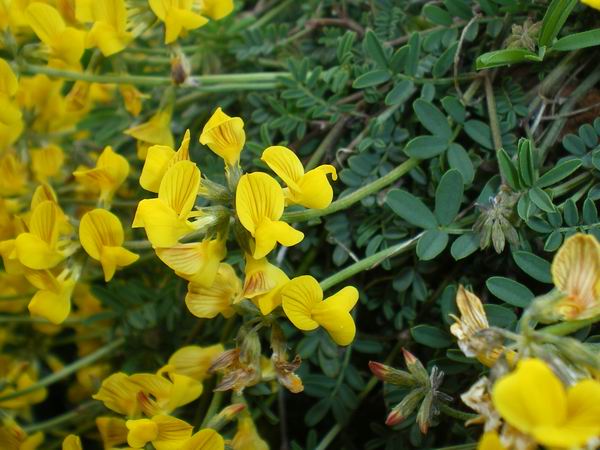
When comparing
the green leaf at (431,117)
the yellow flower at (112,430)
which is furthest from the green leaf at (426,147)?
the yellow flower at (112,430)

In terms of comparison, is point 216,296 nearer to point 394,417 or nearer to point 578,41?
point 394,417

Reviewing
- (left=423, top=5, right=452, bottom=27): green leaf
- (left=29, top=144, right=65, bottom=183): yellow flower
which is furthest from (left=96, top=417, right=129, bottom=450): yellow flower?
(left=423, top=5, right=452, bottom=27): green leaf

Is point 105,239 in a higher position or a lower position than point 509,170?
lower

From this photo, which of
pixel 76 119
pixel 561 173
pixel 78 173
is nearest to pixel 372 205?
pixel 561 173

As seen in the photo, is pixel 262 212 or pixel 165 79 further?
pixel 165 79

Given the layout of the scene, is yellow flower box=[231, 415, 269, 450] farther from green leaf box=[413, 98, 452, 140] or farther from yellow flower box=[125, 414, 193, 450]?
green leaf box=[413, 98, 452, 140]

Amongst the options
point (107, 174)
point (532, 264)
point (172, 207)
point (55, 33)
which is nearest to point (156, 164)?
point (172, 207)

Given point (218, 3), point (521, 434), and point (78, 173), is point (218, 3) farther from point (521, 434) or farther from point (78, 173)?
point (521, 434)
